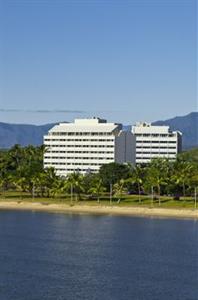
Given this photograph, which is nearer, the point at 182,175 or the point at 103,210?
the point at 103,210

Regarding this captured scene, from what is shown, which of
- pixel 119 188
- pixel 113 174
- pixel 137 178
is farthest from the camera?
pixel 113 174

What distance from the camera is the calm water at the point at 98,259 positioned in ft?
205

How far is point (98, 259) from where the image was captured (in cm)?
7888

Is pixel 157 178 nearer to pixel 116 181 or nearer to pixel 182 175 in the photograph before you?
pixel 182 175

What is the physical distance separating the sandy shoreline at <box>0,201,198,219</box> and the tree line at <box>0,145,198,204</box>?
6.16 meters

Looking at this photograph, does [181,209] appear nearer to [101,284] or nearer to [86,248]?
[86,248]

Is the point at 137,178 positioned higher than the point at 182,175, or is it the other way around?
the point at 182,175

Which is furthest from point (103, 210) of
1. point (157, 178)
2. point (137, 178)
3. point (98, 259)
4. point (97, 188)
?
point (98, 259)

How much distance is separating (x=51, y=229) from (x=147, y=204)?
109ft

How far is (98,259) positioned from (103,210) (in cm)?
5589

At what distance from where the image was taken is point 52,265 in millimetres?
74562

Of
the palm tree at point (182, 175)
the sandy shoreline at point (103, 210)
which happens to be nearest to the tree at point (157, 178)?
the palm tree at point (182, 175)

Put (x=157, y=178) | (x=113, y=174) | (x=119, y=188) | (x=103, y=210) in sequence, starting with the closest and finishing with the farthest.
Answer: (x=103, y=210) → (x=157, y=178) → (x=119, y=188) → (x=113, y=174)

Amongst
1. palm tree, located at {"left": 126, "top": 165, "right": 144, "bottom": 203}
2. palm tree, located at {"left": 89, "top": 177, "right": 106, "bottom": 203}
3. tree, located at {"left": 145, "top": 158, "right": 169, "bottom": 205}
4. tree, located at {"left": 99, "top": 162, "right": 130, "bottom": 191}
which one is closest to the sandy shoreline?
palm tree, located at {"left": 89, "top": 177, "right": 106, "bottom": 203}
